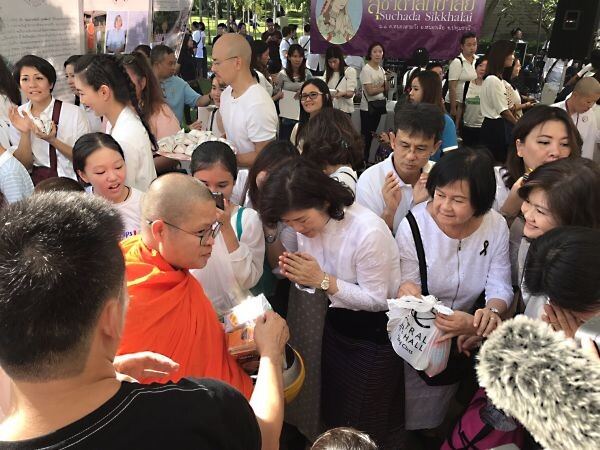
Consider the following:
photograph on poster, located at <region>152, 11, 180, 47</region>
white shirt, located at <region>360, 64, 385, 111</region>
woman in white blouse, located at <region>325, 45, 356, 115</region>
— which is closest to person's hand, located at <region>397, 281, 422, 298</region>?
photograph on poster, located at <region>152, 11, 180, 47</region>

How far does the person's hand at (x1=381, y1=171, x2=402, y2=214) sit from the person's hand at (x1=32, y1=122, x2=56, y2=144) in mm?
2218

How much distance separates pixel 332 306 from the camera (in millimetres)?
2174

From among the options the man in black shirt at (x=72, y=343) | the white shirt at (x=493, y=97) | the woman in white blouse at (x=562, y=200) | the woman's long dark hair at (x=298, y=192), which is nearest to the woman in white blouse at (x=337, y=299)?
the woman's long dark hair at (x=298, y=192)

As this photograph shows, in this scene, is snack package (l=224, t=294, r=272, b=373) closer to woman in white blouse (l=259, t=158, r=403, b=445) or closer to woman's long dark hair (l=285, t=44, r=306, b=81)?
woman in white blouse (l=259, t=158, r=403, b=445)

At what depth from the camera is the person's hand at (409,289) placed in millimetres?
2087

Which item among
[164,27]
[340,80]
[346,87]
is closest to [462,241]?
[164,27]

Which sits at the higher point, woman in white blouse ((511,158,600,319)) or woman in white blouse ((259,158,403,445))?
woman in white blouse ((511,158,600,319))

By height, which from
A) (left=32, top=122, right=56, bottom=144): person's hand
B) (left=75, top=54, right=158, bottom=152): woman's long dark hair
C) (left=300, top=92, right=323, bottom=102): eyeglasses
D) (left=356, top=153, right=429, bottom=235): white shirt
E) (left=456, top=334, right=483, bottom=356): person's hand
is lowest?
(left=456, top=334, right=483, bottom=356): person's hand

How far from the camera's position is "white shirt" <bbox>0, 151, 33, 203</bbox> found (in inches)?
102

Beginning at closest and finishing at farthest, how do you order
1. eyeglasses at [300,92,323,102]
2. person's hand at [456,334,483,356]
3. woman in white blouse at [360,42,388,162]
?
person's hand at [456,334,483,356] < eyeglasses at [300,92,323,102] < woman in white blouse at [360,42,388,162]

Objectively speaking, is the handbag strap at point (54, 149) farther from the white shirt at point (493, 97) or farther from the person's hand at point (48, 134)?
the white shirt at point (493, 97)

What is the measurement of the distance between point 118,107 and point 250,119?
89 centimetres

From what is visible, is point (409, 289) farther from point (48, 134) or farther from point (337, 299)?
point (48, 134)

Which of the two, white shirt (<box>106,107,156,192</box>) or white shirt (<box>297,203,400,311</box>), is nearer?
white shirt (<box>297,203,400,311</box>)
